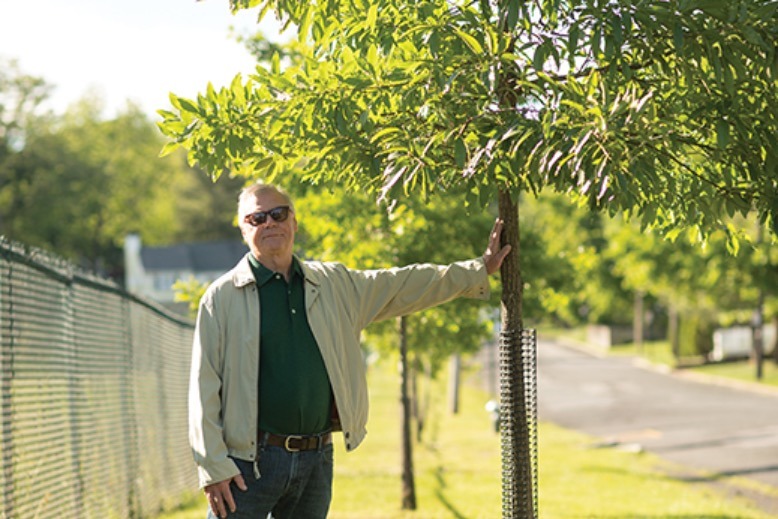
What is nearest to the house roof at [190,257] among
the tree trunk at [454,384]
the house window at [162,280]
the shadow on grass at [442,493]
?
the house window at [162,280]

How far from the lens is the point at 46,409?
6.79 metres

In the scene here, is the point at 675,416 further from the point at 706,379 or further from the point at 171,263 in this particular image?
the point at 171,263

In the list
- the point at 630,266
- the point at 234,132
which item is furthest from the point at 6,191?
the point at 234,132

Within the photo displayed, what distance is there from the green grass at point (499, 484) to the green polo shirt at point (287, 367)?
16.3 ft

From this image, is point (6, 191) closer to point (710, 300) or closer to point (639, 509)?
point (710, 300)

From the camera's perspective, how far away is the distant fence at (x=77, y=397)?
6184 mm

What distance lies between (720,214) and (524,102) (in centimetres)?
97

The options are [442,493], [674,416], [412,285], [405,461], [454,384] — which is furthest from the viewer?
[454,384]

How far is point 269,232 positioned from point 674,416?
18.8m

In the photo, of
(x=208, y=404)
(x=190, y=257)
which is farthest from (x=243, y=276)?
(x=190, y=257)

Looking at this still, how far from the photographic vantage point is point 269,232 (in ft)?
14.1

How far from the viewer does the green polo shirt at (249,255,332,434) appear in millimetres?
4074

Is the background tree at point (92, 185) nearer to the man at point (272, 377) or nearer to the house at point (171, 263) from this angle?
the house at point (171, 263)

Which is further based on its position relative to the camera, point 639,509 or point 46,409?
point 639,509
